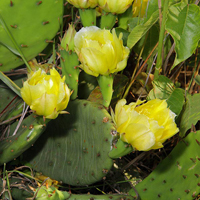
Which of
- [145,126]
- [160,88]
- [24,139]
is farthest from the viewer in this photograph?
[160,88]

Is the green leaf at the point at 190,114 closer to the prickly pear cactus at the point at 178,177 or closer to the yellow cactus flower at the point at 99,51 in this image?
the prickly pear cactus at the point at 178,177

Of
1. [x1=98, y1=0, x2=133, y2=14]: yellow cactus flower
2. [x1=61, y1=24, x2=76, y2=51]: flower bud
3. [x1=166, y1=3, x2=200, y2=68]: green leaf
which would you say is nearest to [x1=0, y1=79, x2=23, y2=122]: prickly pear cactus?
[x1=61, y1=24, x2=76, y2=51]: flower bud

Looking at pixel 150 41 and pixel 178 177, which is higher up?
pixel 150 41

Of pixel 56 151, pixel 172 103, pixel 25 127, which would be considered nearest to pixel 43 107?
pixel 25 127

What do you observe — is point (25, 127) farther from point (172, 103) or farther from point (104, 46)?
point (172, 103)

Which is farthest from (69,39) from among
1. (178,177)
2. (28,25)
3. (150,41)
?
(178,177)

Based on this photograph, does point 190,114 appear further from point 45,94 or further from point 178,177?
point 45,94

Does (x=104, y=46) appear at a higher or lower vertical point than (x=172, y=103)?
higher
